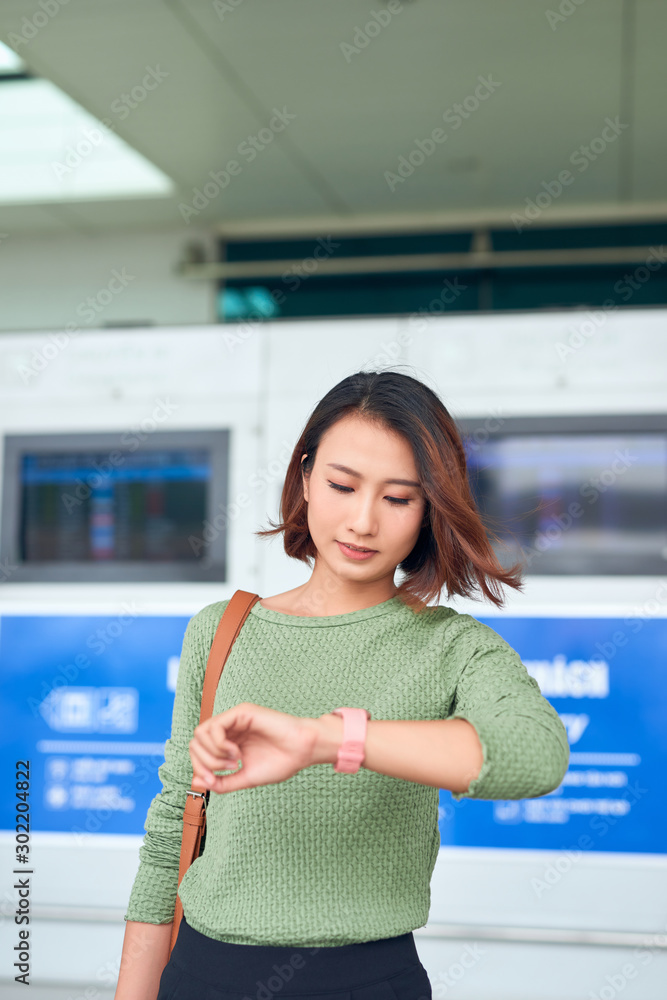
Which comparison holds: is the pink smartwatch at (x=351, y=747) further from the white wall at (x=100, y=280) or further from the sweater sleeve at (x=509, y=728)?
the white wall at (x=100, y=280)

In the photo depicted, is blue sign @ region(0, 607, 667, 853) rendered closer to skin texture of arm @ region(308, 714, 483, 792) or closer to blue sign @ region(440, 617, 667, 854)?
blue sign @ region(440, 617, 667, 854)

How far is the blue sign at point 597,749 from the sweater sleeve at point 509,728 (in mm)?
1581

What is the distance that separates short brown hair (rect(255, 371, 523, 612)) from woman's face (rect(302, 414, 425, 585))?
19mm

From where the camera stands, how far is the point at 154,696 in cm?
268

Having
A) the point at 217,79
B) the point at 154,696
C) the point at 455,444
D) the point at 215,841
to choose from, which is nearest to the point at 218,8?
the point at 217,79

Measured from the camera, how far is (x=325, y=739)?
0.79 m

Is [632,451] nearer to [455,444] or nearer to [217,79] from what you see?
[455,444]

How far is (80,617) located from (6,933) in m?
0.94

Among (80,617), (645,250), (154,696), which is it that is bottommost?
(154,696)

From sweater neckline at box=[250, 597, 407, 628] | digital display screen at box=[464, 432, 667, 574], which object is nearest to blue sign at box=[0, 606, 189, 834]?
digital display screen at box=[464, 432, 667, 574]

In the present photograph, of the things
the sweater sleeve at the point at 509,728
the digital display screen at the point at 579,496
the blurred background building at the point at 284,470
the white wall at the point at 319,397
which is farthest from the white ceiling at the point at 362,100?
the sweater sleeve at the point at 509,728

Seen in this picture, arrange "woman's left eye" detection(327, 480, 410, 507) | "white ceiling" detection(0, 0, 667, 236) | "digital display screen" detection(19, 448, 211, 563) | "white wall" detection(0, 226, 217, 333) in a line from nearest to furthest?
"woman's left eye" detection(327, 480, 410, 507), "digital display screen" detection(19, 448, 211, 563), "white ceiling" detection(0, 0, 667, 236), "white wall" detection(0, 226, 217, 333)

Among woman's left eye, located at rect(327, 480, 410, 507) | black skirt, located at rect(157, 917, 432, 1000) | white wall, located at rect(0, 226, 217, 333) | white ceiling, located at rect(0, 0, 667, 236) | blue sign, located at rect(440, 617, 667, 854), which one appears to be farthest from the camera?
white wall, located at rect(0, 226, 217, 333)

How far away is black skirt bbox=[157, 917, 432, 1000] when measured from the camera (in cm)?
99
